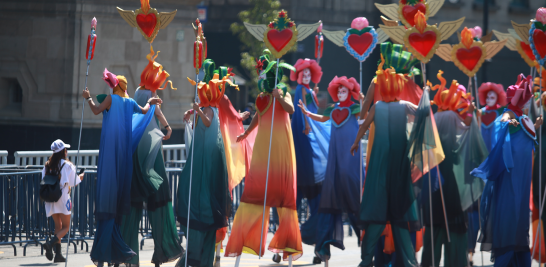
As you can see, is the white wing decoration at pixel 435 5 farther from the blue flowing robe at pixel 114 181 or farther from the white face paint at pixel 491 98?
the blue flowing robe at pixel 114 181

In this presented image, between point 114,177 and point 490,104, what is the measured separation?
17.6 ft

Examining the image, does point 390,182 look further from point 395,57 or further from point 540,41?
point 540,41

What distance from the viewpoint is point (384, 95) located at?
7215 mm

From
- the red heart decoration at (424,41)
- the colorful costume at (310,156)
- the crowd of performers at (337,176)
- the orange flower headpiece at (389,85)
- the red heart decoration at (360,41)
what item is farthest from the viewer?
the colorful costume at (310,156)

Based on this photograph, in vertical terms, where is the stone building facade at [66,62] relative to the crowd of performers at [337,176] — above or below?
above

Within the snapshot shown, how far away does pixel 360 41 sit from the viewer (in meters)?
8.67

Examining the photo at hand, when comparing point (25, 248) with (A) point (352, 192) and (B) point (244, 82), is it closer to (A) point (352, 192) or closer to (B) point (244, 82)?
(A) point (352, 192)

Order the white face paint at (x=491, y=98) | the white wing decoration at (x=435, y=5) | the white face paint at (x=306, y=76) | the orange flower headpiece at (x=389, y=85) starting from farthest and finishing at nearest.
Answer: the white face paint at (x=491, y=98), the white face paint at (x=306, y=76), the white wing decoration at (x=435, y=5), the orange flower headpiece at (x=389, y=85)

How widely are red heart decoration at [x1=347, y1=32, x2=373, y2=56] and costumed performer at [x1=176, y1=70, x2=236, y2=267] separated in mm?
2111

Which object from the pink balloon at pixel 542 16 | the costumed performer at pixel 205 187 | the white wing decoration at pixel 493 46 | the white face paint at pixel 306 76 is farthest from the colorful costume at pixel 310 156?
the pink balloon at pixel 542 16

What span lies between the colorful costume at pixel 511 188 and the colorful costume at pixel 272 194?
6.57 ft

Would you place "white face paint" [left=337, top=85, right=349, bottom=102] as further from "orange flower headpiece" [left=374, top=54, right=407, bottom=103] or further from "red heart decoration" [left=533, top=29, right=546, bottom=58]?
"red heart decoration" [left=533, top=29, right=546, bottom=58]

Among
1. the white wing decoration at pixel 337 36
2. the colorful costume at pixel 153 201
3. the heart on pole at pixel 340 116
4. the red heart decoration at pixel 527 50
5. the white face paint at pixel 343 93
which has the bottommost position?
the colorful costume at pixel 153 201

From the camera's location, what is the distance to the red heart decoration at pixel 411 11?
25.7 feet
